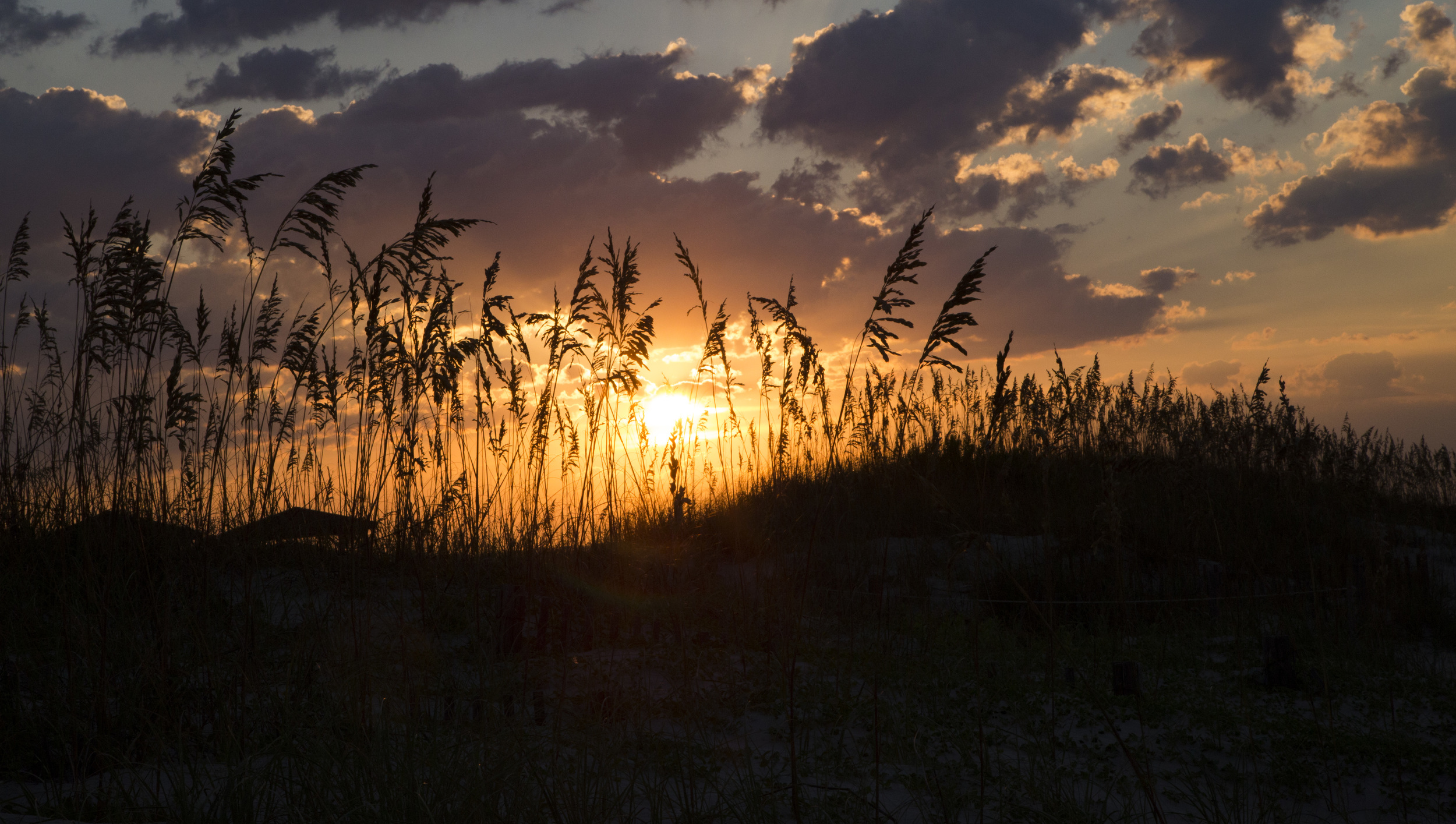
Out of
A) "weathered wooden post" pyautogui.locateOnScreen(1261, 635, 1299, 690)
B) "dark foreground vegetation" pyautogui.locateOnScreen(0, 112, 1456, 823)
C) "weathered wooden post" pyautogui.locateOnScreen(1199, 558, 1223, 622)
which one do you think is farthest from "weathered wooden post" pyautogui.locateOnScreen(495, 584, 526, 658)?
"weathered wooden post" pyautogui.locateOnScreen(1199, 558, 1223, 622)

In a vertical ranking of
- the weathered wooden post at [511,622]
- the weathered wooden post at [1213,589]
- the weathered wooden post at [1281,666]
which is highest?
the weathered wooden post at [511,622]

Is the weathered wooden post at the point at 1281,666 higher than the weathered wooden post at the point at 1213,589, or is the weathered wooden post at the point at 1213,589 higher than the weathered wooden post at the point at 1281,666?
the weathered wooden post at the point at 1213,589

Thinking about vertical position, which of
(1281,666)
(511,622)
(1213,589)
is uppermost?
(511,622)

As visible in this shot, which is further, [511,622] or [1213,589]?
[1213,589]

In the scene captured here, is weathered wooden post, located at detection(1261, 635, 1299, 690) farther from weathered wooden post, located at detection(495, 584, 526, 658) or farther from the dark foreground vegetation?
weathered wooden post, located at detection(495, 584, 526, 658)

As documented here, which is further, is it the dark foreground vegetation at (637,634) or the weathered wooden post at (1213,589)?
the weathered wooden post at (1213,589)

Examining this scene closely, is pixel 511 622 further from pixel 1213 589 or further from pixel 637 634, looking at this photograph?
pixel 1213 589

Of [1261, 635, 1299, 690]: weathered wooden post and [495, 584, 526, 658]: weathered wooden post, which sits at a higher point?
[495, 584, 526, 658]: weathered wooden post

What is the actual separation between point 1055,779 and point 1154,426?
28.4 ft

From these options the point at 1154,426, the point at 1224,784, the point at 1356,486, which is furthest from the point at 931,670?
the point at 1154,426

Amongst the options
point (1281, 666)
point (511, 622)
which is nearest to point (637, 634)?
point (511, 622)

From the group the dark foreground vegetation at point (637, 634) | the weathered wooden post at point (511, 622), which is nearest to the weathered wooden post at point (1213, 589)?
the dark foreground vegetation at point (637, 634)

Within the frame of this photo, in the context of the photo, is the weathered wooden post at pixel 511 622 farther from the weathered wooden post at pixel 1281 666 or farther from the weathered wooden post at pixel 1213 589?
the weathered wooden post at pixel 1213 589

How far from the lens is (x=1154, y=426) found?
32.0 feet
